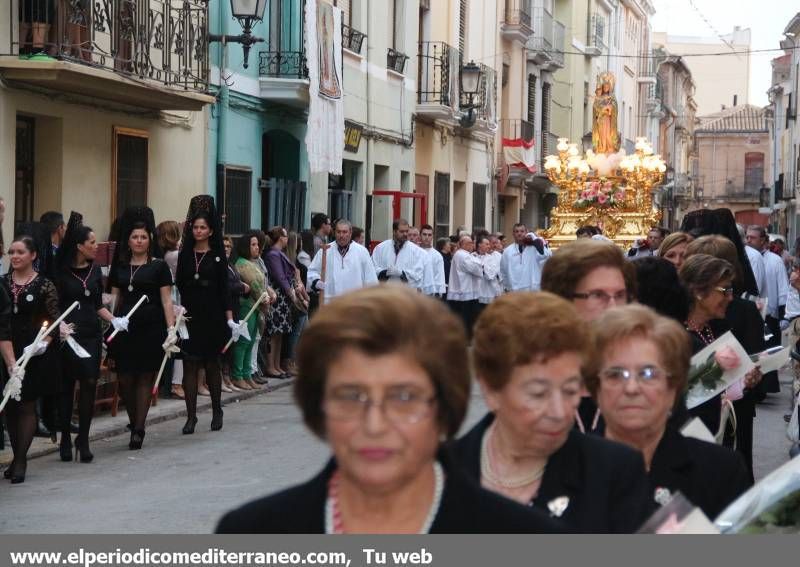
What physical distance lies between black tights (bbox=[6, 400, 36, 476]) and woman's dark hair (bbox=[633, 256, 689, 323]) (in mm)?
5246

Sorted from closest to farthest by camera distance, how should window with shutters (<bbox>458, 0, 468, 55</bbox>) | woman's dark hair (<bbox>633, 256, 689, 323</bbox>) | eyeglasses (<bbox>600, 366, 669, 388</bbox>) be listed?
eyeglasses (<bbox>600, 366, 669, 388</bbox>), woman's dark hair (<bbox>633, 256, 689, 323</bbox>), window with shutters (<bbox>458, 0, 468, 55</bbox>)

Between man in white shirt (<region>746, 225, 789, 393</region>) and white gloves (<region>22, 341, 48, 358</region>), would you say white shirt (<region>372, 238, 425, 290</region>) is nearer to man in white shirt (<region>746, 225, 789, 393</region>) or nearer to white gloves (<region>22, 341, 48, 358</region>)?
man in white shirt (<region>746, 225, 789, 393</region>)

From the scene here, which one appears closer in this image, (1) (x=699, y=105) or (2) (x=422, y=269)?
(2) (x=422, y=269)

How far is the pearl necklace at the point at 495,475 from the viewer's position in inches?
149

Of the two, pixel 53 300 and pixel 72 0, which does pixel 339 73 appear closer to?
pixel 72 0

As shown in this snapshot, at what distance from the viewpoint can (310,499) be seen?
9.16 ft

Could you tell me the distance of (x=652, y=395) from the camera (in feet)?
14.2

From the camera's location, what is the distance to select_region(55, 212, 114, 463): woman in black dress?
1128 cm

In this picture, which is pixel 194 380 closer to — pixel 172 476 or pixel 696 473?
pixel 172 476

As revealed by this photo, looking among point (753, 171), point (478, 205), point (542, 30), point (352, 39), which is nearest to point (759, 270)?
point (352, 39)

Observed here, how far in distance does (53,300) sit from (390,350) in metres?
8.34

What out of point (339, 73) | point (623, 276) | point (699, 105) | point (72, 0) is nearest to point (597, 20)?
point (339, 73)

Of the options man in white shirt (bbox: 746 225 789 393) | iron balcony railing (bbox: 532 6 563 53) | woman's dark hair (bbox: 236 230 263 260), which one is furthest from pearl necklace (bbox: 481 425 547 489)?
iron balcony railing (bbox: 532 6 563 53)

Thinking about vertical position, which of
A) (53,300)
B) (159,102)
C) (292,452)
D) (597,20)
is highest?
(597,20)
